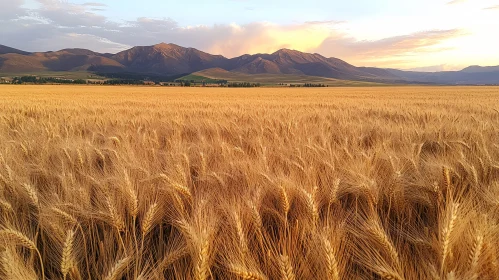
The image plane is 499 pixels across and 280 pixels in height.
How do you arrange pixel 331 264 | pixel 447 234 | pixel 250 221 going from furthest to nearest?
pixel 250 221
pixel 447 234
pixel 331 264

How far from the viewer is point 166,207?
1.87m

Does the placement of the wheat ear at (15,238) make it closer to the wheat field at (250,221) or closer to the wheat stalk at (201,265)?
the wheat field at (250,221)

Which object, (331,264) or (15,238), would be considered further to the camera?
(15,238)

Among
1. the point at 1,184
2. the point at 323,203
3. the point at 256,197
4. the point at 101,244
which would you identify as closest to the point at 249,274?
the point at 256,197

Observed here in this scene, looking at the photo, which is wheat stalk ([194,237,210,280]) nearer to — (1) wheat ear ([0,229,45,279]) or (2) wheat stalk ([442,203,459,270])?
(1) wheat ear ([0,229,45,279])

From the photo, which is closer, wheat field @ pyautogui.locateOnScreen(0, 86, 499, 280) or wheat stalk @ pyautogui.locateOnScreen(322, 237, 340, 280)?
wheat stalk @ pyautogui.locateOnScreen(322, 237, 340, 280)

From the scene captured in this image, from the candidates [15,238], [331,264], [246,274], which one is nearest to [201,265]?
[246,274]

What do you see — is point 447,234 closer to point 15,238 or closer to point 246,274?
point 246,274

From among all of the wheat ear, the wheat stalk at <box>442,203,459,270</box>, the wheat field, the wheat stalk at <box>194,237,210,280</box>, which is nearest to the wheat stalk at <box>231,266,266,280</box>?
the wheat field

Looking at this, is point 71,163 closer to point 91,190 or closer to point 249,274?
point 91,190

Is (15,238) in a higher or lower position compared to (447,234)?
lower

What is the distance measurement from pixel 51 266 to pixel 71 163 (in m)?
1.42

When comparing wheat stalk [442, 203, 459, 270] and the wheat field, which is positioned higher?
wheat stalk [442, 203, 459, 270]

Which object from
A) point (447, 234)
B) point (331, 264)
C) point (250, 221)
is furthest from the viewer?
point (250, 221)
